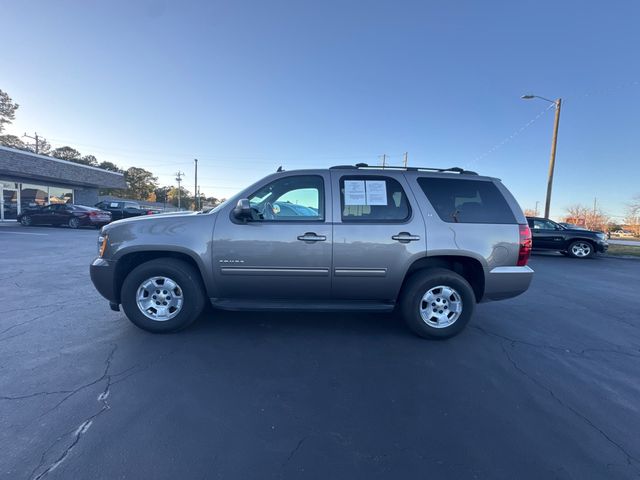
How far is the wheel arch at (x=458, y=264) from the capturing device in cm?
359

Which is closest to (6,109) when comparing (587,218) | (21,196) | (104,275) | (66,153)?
(66,153)

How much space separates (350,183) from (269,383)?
230 cm

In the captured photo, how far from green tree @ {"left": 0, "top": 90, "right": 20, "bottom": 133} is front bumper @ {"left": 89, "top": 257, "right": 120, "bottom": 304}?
54.7 metres

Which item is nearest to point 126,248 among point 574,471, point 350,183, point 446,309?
point 350,183

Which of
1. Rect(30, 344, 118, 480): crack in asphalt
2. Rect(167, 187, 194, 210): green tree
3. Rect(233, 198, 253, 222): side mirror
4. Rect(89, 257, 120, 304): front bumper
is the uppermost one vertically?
Rect(167, 187, 194, 210): green tree

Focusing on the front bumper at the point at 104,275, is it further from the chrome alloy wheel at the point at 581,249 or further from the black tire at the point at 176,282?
the chrome alloy wheel at the point at 581,249

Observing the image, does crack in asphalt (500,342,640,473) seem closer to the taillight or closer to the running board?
the taillight

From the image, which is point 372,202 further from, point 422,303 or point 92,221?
point 92,221

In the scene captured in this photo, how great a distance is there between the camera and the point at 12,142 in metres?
44.2

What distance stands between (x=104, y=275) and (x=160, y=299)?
27.0 inches

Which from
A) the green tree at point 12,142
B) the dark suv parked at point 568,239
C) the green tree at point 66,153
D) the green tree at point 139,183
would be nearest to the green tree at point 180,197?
the green tree at point 139,183

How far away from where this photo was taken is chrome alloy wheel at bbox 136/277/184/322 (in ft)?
11.4

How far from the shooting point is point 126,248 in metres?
3.43

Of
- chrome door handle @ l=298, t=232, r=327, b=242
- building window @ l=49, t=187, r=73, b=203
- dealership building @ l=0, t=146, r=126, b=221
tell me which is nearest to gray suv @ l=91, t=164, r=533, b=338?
chrome door handle @ l=298, t=232, r=327, b=242
